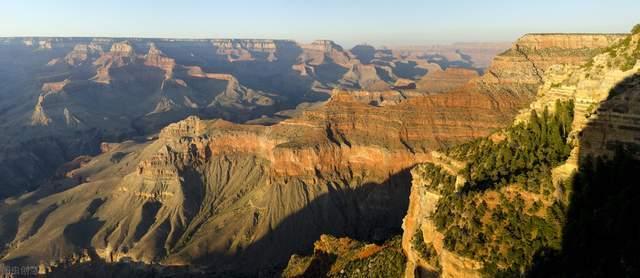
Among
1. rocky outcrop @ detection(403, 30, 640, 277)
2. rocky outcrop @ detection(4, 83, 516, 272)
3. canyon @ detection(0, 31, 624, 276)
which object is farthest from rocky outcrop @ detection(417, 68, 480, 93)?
rocky outcrop @ detection(403, 30, 640, 277)

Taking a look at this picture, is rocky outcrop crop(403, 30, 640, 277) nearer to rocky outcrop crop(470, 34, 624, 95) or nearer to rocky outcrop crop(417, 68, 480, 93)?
rocky outcrop crop(470, 34, 624, 95)

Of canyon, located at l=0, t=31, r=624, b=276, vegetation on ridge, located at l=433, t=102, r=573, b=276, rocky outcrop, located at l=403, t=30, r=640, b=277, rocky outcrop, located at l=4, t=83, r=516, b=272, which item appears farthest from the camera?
rocky outcrop, located at l=4, t=83, r=516, b=272

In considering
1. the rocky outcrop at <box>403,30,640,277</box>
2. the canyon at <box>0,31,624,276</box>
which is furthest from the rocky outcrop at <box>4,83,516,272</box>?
the rocky outcrop at <box>403,30,640,277</box>

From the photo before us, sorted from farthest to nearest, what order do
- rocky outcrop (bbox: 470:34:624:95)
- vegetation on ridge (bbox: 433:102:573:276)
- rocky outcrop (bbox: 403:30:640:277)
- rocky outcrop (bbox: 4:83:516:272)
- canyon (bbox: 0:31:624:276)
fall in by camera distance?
rocky outcrop (bbox: 470:34:624:95) → rocky outcrop (bbox: 4:83:516:272) → canyon (bbox: 0:31:624:276) → vegetation on ridge (bbox: 433:102:573:276) → rocky outcrop (bbox: 403:30:640:277)

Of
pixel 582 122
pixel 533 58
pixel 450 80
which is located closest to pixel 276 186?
pixel 533 58

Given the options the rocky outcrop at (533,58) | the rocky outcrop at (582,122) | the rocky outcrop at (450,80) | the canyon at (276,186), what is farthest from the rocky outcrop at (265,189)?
the rocky outcrop at (450,80)

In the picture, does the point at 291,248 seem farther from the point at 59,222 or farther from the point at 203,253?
the point at 59,222

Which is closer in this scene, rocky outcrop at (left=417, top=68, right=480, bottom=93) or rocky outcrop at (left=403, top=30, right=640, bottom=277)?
rocky outcrop at (left=403, top=30, right=640, bottom=277)

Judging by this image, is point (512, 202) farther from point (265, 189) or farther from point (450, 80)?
point (450, 80)

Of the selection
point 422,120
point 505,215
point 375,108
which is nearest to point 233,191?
point 375,108

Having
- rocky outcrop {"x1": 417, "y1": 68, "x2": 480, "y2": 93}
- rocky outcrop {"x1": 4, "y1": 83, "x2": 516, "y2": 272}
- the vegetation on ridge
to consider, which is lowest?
rocky outcrop {"x1": 4, "y1": 83, "x2": 516, "y2": 272}

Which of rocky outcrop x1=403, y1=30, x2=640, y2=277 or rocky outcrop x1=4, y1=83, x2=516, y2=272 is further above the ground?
rocky outcrop x1=403, y1=30, x2=640, y2=277

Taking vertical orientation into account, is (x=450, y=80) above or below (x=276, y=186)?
above
